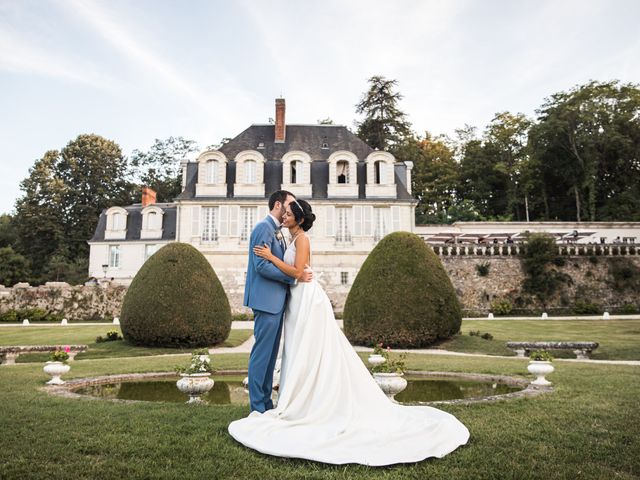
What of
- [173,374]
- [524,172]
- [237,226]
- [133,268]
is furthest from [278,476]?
[524,172]

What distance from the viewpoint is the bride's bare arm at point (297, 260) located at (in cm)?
464

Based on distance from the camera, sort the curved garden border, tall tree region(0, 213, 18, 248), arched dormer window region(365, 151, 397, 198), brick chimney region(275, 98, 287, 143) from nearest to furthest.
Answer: the curved garden border → arched dormer window region(365, 151, 397, 198) → brick chimney region(275, 98, 287, 143) → tall tree region(0, 213, 18, 248)

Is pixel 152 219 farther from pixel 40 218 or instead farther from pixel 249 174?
pixel 40 218

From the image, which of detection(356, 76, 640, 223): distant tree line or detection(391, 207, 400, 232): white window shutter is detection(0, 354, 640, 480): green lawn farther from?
detection(356, 76, 640, 223): distant tree line

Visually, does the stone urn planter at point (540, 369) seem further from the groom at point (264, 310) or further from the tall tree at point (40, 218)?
the tall tree at point (40, 218)

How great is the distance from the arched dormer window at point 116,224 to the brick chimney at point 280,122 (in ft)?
35.5

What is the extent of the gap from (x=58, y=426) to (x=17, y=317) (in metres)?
24.4

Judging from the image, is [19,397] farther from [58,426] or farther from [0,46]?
[0,46]

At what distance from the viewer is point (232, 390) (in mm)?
7383

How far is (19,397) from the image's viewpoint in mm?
6105

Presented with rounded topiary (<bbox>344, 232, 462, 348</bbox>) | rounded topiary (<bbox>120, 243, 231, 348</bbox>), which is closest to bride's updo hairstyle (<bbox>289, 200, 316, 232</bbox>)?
rounded topiary (<bbox>344, 232, 462, 348</bbox>)

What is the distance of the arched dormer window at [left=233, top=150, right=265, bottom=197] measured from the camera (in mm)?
27312

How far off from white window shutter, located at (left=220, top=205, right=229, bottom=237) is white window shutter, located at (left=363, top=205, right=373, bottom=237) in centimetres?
741

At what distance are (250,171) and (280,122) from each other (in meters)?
4.34
